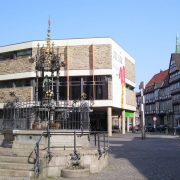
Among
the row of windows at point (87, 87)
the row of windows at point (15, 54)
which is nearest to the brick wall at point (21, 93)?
the row of windows at point (87, 87)

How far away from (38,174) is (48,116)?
448 centimetres

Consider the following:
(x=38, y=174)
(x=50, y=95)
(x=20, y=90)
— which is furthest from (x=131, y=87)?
(x=38, y=174)

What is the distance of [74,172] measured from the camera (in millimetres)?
14391

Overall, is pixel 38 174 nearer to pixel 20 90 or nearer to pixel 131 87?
pixel 20 90

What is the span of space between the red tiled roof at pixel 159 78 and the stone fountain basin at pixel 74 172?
344ft

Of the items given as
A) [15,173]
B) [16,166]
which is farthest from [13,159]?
[15,173]

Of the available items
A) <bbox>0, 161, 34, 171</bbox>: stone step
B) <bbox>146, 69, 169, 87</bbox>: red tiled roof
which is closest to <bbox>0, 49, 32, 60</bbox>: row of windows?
<bbox>0, 161, 34, 171</bbox>: stone step

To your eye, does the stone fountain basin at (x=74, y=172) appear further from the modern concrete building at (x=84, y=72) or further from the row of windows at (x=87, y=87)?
the row of windows at (x=87, y=87)

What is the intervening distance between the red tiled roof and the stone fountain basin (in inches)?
4127

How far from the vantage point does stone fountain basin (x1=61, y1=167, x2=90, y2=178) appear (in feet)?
47.1

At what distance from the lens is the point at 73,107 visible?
17.9 m

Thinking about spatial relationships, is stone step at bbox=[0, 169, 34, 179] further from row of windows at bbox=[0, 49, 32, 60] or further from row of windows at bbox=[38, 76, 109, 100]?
row of windows at bbox=[0, 49, 32, 60]

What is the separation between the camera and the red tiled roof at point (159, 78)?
120600 millimetres

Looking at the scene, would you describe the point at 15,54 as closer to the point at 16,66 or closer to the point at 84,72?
the point at 16,66
